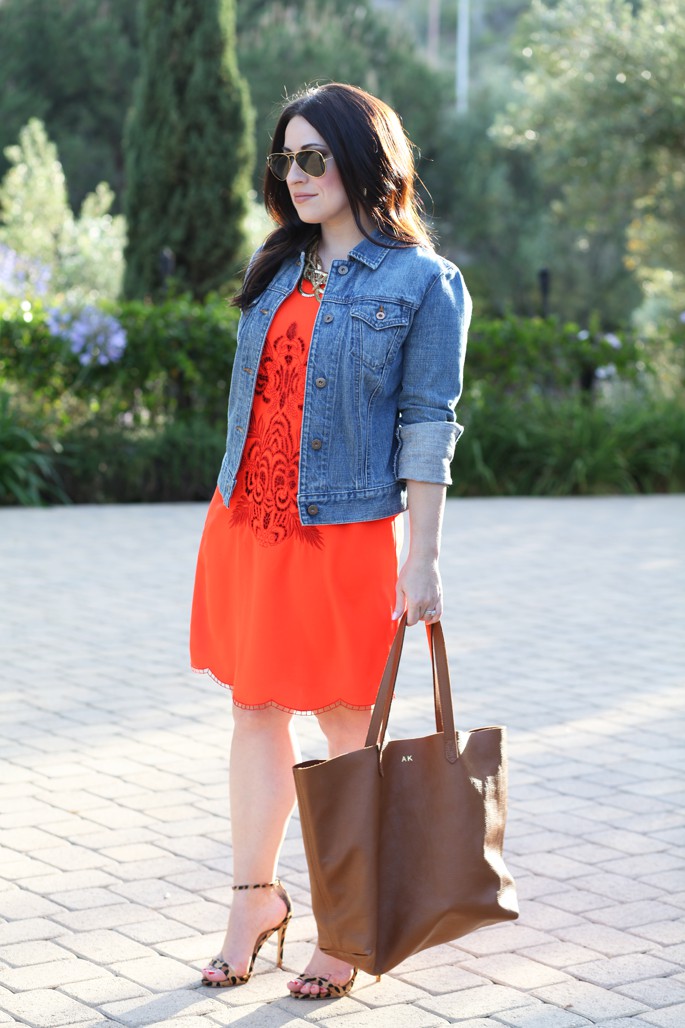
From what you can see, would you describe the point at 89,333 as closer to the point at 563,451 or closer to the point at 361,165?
the point at 563,451

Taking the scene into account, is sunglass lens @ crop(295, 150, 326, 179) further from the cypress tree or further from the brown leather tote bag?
the cypress tree

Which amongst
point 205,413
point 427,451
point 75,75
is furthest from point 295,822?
point 75,75

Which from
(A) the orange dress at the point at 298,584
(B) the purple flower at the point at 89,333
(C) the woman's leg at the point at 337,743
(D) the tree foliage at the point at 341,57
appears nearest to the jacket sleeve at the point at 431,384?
(A) the orange dress at the point at 298,584

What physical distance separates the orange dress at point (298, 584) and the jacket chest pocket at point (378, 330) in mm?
117

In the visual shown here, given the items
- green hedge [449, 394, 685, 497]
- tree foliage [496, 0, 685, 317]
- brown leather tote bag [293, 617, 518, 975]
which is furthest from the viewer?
tree foliage [496, 0, 685, 317]

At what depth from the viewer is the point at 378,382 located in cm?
275

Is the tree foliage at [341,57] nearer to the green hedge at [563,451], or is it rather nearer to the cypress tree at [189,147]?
the cypress tree at [189,147]

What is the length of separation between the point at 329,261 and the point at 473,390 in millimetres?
10085

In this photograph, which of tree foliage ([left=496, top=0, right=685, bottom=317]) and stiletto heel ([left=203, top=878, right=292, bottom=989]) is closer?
stiletto heel ([left=203, top=878, right=292, bottom=989])

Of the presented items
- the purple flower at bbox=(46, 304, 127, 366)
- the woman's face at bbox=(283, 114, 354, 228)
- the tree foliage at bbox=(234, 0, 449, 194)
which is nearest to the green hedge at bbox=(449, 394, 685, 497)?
the purple flower at bbox=(46, 304, 127, 366)

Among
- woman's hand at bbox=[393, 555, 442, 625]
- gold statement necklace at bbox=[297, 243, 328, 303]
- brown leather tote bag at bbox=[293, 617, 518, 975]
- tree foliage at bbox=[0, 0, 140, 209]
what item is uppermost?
tree foliage at bbox=[0, 0, 140, 209]

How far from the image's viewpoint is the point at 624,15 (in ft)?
53.3

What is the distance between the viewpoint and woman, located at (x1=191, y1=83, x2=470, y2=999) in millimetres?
2744

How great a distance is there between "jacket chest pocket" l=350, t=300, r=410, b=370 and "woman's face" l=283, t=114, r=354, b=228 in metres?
0.23
